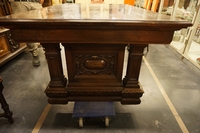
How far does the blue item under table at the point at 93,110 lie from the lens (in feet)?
4.17

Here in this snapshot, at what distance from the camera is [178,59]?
2936 millimetres

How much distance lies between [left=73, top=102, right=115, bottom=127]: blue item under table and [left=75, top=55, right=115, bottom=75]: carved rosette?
0.36 m

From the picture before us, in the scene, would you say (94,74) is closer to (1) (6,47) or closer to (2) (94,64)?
Answer: (2) (94,64)

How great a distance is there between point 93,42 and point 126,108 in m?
1.01

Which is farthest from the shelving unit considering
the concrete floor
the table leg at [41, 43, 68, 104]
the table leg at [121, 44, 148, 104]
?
the table leg at [41, 43, 68, 104]

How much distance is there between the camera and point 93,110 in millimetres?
1311

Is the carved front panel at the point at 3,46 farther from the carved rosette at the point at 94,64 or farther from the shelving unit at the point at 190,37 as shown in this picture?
the shelving unit at the point at 190,37

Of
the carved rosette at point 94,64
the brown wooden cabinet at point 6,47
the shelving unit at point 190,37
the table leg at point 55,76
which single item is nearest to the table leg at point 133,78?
the carved rosette at point 94,64

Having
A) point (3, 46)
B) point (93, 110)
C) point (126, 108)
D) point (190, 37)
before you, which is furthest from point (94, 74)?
point (190, 37)

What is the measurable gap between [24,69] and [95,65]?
1835 mm

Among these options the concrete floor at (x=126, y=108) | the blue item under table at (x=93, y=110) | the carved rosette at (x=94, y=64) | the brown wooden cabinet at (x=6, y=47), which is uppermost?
the carved rosette at (x=94, y=64)

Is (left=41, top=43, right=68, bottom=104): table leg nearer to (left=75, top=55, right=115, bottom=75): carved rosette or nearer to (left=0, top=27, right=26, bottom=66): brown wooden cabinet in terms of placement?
(left=75, top=55, right=115, bottom=75): carved rosette

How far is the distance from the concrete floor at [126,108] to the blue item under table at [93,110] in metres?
0.18

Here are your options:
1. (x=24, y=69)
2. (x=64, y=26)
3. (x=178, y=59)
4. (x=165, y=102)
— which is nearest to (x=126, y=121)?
(x=165, y=102)
